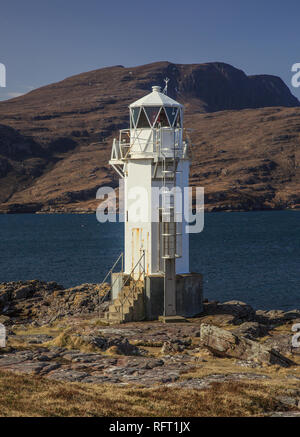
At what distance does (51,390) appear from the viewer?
43.6 ft

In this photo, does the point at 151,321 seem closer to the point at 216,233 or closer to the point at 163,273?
the point at 163,273

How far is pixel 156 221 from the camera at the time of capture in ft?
93.0

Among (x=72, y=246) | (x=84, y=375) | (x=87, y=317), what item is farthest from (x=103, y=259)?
(x=84, y=375)

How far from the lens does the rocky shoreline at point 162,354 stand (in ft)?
51.7

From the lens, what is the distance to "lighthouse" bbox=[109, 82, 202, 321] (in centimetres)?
2775

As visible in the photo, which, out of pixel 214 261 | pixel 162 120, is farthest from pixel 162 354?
pixel 214 261

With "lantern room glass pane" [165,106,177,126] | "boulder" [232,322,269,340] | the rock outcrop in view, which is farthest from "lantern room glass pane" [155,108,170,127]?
"boulder" [232,322,269,340]

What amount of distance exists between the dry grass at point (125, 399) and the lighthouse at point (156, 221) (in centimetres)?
1314

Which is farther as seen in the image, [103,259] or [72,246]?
[72,246]

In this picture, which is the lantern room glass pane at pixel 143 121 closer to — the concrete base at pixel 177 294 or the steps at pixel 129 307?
the concrete base at pixel 177 294

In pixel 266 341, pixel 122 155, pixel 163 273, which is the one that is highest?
pixel 122 155

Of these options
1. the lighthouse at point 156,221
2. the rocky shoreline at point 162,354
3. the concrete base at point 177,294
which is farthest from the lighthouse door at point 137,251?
the rocky shoreline at point 162,354
